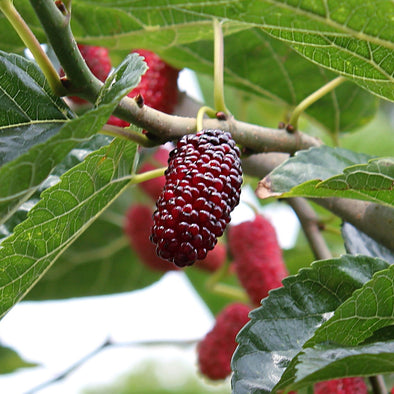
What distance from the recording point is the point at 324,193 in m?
0.66

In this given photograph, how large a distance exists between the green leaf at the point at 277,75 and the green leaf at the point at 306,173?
11.9 inches

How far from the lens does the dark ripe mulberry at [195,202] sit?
0.58m

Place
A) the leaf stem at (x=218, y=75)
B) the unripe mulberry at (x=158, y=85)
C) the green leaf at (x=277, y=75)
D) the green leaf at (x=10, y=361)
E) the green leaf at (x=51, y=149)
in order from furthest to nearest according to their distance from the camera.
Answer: the green leaf at (x=10, y=361) → the green leaf at (x=277, y=75) → the unripe mulberry at (x=158, y=85) → the leaf stem at (x=218, y=75) → the green leaf at (x=51, y=149)

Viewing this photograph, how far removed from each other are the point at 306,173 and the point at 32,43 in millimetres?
317

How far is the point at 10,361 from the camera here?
1436 mm

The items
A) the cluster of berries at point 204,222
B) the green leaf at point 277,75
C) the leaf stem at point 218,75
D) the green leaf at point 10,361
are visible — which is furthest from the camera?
the green leaf at point 10,361

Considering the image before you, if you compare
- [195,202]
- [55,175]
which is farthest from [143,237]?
[195,202]

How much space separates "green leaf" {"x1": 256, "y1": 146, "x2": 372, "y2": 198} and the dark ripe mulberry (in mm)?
83

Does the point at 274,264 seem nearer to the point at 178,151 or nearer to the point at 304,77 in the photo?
the point at 304,77

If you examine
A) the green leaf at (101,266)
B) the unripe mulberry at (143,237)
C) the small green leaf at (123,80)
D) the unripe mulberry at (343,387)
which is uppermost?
the small green leaf at (123,80)

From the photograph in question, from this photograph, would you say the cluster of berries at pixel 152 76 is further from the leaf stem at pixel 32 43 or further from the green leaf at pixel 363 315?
the green leaf at pixel 363 315

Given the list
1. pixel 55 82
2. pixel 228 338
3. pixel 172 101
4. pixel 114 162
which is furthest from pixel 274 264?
pixel 55 82

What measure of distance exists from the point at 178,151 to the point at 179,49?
48 centimetres

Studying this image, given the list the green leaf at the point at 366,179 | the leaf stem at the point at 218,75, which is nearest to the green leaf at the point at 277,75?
the leaf stem at the point at 218,75
